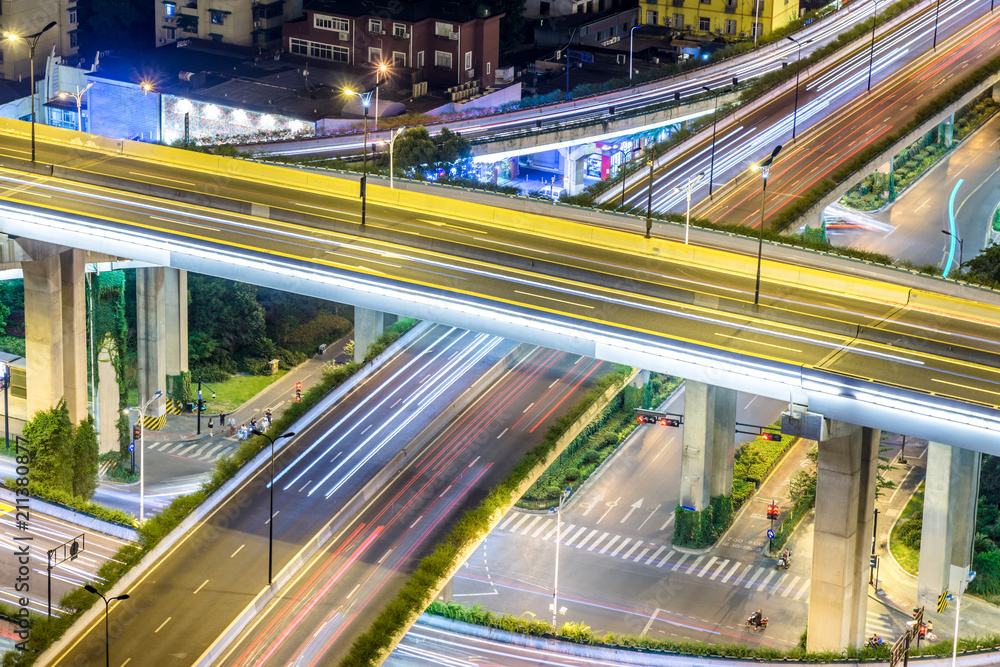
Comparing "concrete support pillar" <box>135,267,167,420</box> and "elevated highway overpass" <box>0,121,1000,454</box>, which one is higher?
"elevated highway overpass" <box>0,121,1000,454</box>

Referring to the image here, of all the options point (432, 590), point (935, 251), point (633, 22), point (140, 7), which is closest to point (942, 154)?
point (935, 251)

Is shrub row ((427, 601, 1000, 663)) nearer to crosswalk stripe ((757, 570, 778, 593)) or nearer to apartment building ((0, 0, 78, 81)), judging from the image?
crosswalk stripe ((757, 570, 778, 593))

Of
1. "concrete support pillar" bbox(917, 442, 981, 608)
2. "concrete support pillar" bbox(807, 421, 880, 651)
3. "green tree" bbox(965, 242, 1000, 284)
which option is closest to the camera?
"concrete support pillar" bbox(807, 421, 880, 651)

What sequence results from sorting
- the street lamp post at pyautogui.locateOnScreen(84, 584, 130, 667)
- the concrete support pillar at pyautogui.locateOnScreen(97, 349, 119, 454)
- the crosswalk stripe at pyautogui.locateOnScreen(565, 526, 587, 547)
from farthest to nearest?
the concrete support pillar at pyautogui.locateOnScreen(97, 349, 119, 454) → the crosswalk stripe at pyautogui.locateOnScreen(565, 526, 587, 547) → the street lamp post at pyautogui.locateOnScreen(84, 584, 130, 667)

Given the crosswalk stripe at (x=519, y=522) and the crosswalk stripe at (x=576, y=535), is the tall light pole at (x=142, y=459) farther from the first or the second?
the crosswalk stripe at (x=576, y=535)

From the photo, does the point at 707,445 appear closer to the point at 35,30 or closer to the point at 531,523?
the point at 531,523

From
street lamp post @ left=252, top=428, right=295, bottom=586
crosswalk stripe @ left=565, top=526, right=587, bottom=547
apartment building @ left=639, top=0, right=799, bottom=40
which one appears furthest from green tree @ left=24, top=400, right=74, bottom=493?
apartment building @ left=639, top=0, right=799, bottom=40

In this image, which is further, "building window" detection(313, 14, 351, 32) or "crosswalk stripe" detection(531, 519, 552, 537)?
"building window" detection(313, 14, 351, 32)
